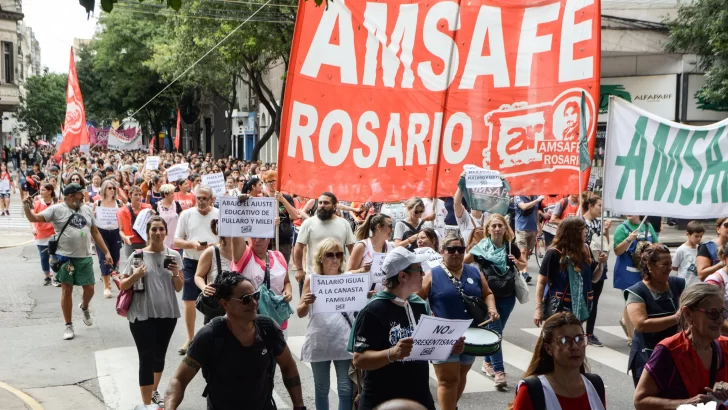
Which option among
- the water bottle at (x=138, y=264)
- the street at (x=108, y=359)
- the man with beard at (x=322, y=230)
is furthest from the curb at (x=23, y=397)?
the man with beard at (x=322, y=230)

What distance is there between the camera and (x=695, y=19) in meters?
22.7

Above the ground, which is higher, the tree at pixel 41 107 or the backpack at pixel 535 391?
the tree at pixel 41 107

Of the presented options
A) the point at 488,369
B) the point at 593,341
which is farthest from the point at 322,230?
the point at 593,341

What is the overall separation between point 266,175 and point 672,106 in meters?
17.3

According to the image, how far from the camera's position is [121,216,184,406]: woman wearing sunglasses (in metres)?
7.02

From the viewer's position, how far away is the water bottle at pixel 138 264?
7154 millimetres

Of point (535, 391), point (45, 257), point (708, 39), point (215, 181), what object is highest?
point (708, 39)

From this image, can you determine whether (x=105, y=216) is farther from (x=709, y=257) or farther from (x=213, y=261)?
(x=709, y=257)

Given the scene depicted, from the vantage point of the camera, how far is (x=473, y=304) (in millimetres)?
6848

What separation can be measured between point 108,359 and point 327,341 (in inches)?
150

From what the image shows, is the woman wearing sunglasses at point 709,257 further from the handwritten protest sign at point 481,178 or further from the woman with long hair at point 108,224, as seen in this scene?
the woman with long hair at point 108,224

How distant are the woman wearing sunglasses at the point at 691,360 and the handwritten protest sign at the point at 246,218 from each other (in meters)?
3.71

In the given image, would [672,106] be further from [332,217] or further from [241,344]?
→ [241,344]

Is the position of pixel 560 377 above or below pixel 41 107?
below
